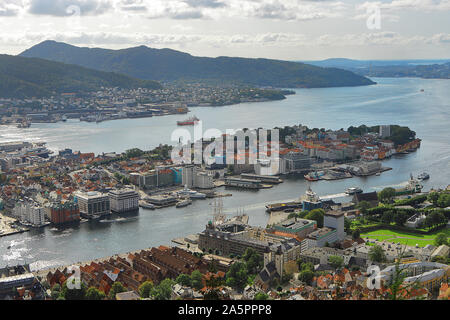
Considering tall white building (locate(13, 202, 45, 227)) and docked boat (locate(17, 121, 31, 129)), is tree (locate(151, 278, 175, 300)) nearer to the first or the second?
tall white building (locate(13, 202, 45, 227))

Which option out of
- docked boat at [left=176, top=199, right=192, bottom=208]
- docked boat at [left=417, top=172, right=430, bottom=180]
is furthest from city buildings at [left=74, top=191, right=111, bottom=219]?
docked boat at [left=417, top=172, right=430, bottom=180]

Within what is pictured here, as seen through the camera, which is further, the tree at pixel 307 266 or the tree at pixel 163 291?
the tree at pixel 307 266

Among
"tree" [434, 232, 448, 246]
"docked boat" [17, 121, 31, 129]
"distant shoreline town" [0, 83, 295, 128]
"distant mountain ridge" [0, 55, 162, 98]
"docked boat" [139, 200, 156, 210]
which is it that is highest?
"distant mountain ridge" [0, 55, 162, 98]

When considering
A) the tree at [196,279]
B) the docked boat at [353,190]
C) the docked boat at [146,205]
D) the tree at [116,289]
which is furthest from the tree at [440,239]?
the docked boat at [146,205]

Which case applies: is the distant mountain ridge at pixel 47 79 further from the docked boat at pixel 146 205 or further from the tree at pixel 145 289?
the tree at pixel 145 289

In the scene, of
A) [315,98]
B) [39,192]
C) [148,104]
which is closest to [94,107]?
[148,104]

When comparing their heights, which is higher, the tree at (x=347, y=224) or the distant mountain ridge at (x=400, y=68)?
the distant mountain ridge at (x=400, y=68)
